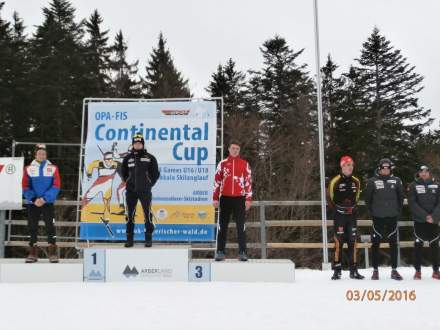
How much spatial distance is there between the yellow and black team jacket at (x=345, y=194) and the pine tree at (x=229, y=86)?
2108 cm

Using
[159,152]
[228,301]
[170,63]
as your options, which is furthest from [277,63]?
[228,301]

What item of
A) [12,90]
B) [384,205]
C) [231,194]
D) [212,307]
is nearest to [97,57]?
[12,90]

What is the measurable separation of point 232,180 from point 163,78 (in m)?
24.3

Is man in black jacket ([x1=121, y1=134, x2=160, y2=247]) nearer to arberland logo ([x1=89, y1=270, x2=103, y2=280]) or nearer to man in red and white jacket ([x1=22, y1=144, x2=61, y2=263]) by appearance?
arberland logo ([x1=89, y1=270, x2=103, y2=280])

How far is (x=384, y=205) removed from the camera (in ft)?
19.2

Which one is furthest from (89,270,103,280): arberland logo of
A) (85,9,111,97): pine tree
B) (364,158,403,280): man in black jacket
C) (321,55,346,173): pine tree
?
(85,9,111,97): pine tree

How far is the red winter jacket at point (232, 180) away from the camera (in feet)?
19.6

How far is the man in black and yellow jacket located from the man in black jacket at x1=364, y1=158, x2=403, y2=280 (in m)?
0.22

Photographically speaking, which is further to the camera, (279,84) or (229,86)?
(229,86)

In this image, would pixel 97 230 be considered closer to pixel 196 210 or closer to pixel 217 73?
pixel 196 210

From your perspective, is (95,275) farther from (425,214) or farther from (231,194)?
(425,214)

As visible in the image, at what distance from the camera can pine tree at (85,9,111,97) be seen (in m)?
25.5
